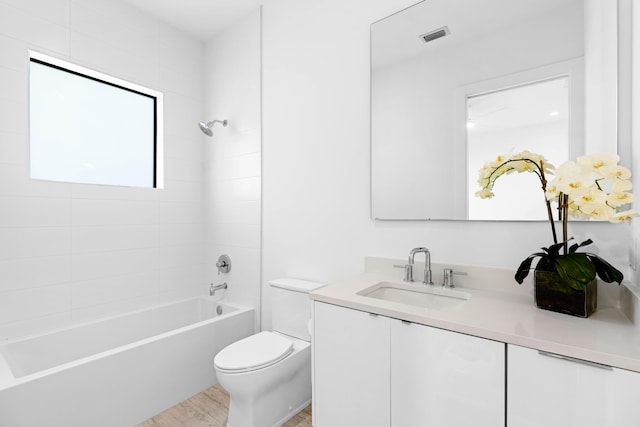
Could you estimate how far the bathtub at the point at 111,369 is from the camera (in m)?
1.49

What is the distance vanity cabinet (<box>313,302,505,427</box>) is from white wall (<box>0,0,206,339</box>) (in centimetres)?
175

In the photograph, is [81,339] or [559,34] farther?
[81,339]

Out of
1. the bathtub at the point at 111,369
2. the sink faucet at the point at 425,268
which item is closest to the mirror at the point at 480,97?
the sink faucet at the point at 425,268

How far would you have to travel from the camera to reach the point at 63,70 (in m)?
2.23

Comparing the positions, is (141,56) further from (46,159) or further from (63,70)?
(46,159)

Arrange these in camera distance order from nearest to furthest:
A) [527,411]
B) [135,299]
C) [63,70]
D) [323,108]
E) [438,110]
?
[527,411] → [438,110] → [323,108] → [63,70] → [135,299]

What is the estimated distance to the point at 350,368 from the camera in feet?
4.36

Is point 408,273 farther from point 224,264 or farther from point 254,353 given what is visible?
point 224,264

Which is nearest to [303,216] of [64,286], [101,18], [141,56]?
[64,286]

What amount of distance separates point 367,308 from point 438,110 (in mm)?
1062

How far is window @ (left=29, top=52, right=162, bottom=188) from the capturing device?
2117 millimetres

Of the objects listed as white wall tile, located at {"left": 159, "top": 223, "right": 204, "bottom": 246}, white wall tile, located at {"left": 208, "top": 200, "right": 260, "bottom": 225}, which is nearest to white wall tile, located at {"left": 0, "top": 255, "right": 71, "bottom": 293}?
white wall tile, located at {"left": 159, "top": 223, "right": 204, "bottom": 246}

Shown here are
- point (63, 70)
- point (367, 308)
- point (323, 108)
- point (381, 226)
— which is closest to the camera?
point (367, 308)

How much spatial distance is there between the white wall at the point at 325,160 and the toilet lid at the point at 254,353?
468 mm
